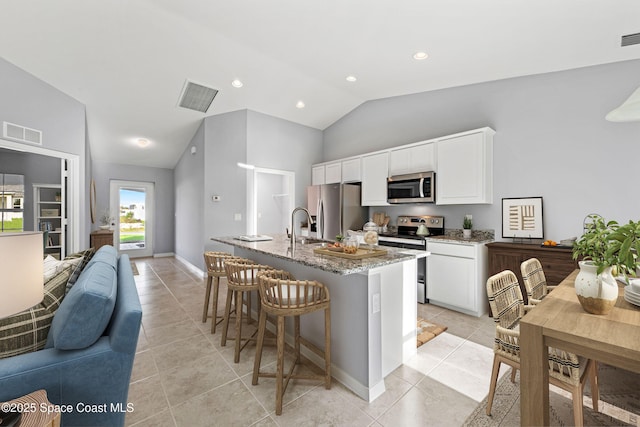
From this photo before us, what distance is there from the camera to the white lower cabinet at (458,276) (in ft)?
11.0

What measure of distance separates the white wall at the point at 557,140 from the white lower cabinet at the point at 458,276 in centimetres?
65

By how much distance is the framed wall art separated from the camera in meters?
3.35

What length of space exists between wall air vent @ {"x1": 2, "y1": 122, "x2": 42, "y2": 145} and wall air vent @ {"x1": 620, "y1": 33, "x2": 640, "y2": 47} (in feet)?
21.3

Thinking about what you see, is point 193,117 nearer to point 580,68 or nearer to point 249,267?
point 249,267

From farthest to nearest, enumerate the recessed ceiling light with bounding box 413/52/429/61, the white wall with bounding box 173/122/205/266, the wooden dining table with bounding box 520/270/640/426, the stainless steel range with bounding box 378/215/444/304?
the white wall with bounding box 173/122/205/266, the stainless steel range with bounding box 378/215/444/304, the recessed ceiling light with bounding box 413/52/429/61, the wooden dining table with bounding box 520/270/640/426

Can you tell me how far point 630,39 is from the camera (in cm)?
250

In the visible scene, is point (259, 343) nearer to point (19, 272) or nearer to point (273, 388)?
point (273, 388)

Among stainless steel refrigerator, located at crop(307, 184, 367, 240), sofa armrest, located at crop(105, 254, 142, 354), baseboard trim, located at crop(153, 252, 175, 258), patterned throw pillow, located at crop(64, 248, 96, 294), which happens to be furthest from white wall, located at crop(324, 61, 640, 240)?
baseboard trim, located at crop(153, 252, 175, 258)

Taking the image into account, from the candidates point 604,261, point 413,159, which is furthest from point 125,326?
point 413,159

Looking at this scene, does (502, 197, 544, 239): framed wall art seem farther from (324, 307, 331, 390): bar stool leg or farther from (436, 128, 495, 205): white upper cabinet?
(324, 307, 331, 390): bar stool leg

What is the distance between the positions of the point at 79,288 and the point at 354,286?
1.57 metres

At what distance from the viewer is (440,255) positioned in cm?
362

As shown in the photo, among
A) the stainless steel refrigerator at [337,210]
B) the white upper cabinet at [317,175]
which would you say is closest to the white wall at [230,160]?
the white upper cabinet at [317,175]

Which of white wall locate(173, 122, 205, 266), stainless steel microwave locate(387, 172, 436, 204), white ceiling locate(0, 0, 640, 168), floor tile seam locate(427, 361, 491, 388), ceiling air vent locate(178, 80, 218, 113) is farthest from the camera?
white wall locate(173, 122, 205, 266)
